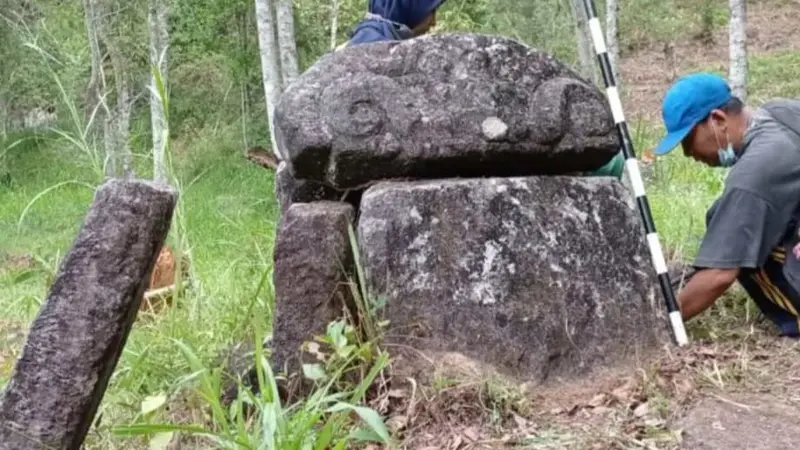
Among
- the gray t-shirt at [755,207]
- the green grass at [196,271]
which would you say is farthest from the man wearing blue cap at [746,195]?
the green grass at [196,271]

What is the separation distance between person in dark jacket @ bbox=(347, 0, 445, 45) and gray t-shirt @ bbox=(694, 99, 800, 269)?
4.47 feet

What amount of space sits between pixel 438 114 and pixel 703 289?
107 cm

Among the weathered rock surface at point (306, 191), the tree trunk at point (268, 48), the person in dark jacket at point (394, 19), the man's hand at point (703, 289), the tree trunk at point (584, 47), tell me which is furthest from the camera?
the tree trunk at point (268, 48)

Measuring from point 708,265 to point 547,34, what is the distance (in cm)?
1028

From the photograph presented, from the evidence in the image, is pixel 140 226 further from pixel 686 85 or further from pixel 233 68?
pixel 233 68

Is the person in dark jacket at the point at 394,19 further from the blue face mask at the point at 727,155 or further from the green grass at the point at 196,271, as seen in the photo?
the blue face mask at the point at 727,155

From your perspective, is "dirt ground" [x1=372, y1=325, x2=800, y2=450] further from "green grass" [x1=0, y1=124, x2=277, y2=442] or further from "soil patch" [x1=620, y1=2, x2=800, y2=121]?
"soil patch" [x1=620, y1=2, x2=800, y2=121]

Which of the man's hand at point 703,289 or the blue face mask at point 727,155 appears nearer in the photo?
the man's hand at point 703,289

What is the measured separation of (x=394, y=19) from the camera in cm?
390

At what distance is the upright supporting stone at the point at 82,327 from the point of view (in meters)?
2.70

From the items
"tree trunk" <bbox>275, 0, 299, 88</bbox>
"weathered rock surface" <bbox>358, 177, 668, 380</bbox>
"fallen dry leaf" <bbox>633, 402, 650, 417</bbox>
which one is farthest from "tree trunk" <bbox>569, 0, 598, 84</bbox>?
"fallen dry leaf" <bbox>633, 402, 650, 417</bbox>

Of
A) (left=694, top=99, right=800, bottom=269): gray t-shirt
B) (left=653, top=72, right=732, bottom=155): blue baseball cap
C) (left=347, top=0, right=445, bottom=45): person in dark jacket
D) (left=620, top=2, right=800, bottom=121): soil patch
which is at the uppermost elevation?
(left=347, top=0, right=445, bottom=45): person in dark jacket

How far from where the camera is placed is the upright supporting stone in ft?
8.86

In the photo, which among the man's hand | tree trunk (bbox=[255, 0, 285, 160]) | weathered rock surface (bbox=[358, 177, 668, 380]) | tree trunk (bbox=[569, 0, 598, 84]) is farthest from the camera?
tree trunk (bbox=[255, 0, 285, 160])
